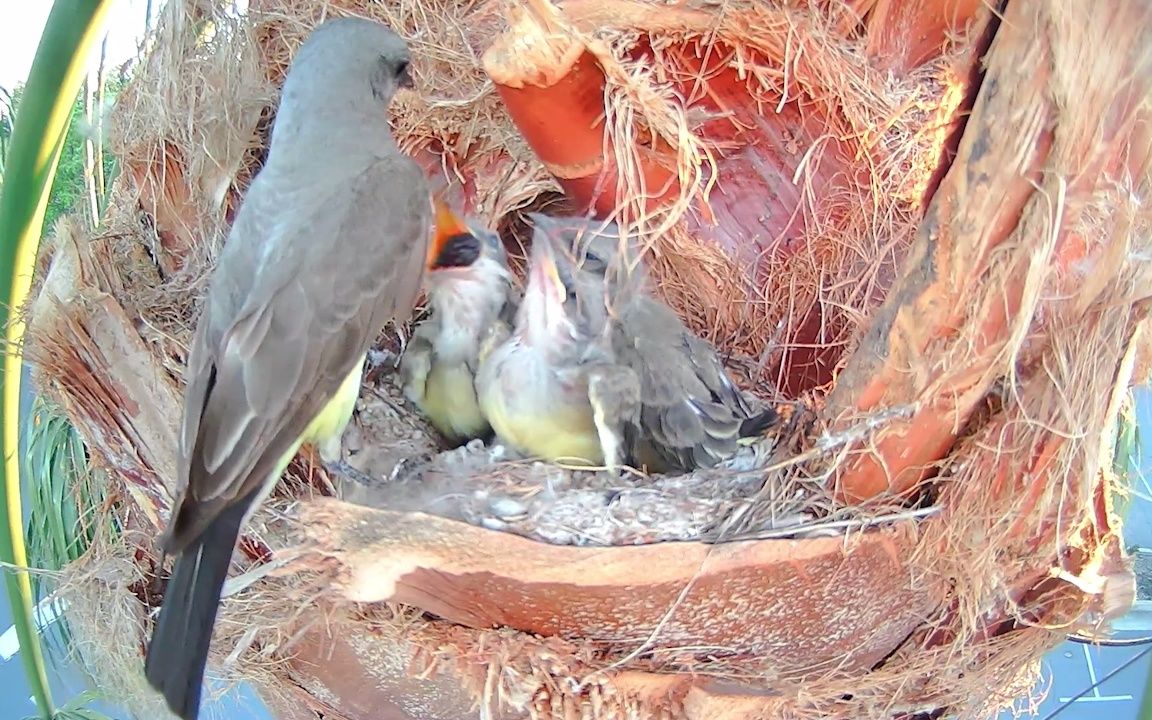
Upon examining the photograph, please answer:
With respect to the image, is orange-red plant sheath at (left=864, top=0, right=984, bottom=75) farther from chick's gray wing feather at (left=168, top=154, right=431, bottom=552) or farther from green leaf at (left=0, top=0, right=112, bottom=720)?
green leaf at (left=0, top=0, right=112, bottom=720)

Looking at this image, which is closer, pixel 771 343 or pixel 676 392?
pixel 676 392

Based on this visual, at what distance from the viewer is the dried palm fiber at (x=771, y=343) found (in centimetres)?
65

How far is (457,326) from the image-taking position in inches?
48.6

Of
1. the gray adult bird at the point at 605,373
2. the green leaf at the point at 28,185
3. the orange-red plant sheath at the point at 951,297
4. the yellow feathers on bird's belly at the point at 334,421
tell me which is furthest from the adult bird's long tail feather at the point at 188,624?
the orange-red plant sheath at the point at 951,297

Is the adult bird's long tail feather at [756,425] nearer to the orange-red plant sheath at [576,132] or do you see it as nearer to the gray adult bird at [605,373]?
the gray adult bird at [605,373]

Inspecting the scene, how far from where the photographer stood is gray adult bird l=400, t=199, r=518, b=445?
1.21 meters

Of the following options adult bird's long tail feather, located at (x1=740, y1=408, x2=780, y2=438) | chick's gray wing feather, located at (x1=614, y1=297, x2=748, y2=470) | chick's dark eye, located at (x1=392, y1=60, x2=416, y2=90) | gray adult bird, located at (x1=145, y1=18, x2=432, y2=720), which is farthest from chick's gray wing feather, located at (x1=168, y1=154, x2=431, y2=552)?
adult bird's long tail feather, located at (x1=740, y1=408, x2=780, y2=438)

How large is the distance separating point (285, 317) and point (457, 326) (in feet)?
1.09

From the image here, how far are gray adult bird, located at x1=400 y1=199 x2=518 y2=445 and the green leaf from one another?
1.52ft

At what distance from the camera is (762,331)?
1.31m

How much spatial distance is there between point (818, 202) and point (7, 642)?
159 cm

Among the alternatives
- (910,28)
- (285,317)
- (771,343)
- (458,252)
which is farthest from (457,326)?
(910,28)

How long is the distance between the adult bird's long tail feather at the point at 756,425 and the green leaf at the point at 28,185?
2.59ft

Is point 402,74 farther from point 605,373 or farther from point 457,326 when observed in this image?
point 605,373
